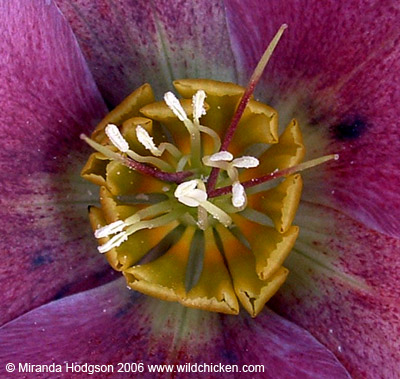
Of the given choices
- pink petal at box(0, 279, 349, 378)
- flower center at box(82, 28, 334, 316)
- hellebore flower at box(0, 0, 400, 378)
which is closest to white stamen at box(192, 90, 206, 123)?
flower center at box(82, 28, 334, 316)

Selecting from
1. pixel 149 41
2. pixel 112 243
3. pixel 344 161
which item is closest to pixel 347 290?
pixel 344 161

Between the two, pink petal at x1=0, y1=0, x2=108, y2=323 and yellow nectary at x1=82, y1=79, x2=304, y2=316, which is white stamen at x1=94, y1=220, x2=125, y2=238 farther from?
pink petal at x1=0, y1=0, x2=108, y2=323

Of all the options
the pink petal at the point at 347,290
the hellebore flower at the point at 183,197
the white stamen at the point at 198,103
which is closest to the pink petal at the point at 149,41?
the hellebore flower at the point at 183,197

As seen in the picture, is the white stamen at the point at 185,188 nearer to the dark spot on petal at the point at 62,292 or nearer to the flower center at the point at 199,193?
the flower center at the point at 199,193

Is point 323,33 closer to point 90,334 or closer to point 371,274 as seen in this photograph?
point 371,274

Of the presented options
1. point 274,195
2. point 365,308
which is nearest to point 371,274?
point 365,308

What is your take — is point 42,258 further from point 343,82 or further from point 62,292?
point 343,82
